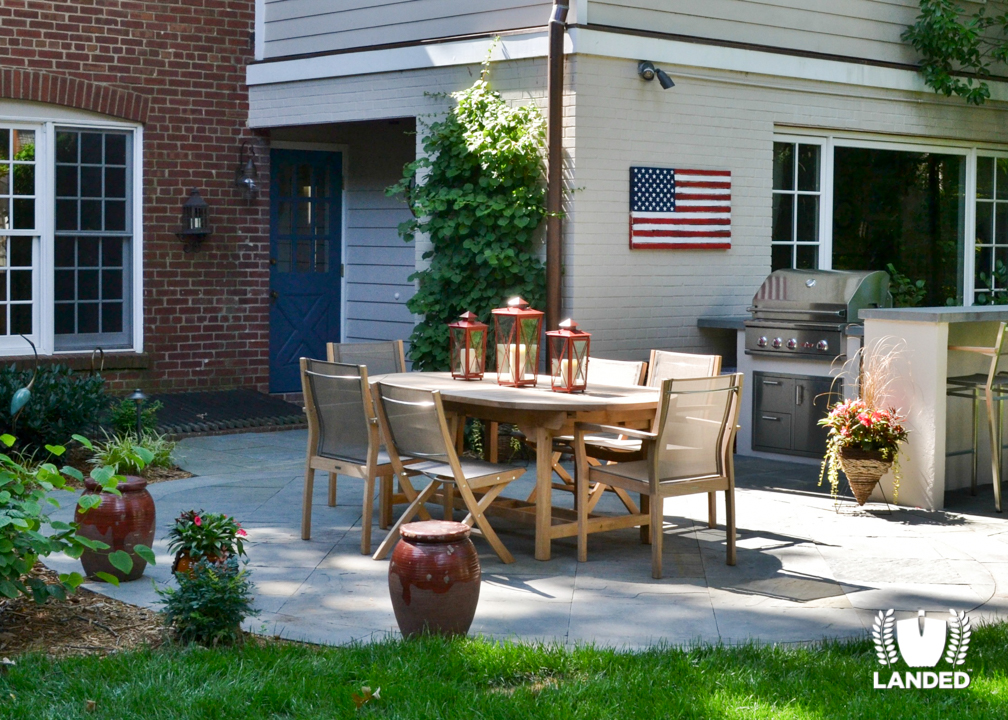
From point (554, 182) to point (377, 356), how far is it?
208 centimetres

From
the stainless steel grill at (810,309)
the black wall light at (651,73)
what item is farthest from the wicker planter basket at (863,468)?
the black wall light at (651,73)

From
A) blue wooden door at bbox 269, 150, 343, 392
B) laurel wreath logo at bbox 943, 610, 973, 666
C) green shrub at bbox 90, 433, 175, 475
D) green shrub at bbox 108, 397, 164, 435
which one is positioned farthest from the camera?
blue wooden door at bbox 269, 150, 343, 392

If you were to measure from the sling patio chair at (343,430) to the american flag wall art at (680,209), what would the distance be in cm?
352

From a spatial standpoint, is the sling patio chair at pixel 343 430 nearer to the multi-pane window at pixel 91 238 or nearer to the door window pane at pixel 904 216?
the multi-pane window at pixel 91 238

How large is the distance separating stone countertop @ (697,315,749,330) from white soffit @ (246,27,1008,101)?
6.35 ft

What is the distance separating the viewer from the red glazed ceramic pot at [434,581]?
4660mm

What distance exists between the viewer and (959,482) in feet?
26.8

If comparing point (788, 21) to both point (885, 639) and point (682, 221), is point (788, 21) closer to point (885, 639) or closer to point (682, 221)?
point (682, 221)

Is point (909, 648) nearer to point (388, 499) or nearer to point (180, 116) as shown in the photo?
point (388, 499)

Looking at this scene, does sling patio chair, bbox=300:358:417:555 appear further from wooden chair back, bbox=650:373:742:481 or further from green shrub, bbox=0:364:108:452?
green shrub, bbox=0:364:108:452

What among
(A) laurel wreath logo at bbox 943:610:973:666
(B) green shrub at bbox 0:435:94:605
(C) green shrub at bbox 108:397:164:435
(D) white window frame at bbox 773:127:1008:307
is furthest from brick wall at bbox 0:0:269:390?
(A) laurel wreath logo at bbox 943:610:973:666

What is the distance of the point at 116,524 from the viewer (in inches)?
223

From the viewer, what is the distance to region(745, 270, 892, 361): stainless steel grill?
8656 mm

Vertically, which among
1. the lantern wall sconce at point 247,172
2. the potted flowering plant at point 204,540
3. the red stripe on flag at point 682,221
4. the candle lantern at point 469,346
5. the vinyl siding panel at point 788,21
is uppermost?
the vinyl siding panel at point 788,21
